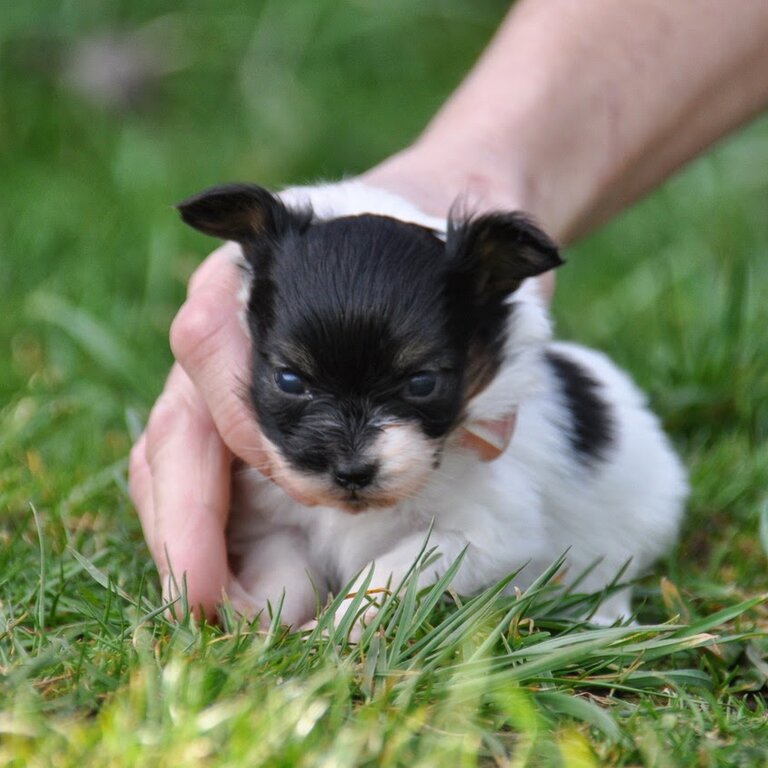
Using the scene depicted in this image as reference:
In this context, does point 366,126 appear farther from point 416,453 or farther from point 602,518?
point 416,453

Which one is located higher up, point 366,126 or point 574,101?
point 574,101

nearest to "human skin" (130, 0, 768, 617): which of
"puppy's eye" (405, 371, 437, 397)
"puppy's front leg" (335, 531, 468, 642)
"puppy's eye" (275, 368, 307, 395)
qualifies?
"puppy's eye" (275, 368, 307, 395)

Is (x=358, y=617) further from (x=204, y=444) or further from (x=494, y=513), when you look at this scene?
(x=204, y=444)

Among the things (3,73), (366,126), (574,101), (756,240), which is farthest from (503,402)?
(3,73)

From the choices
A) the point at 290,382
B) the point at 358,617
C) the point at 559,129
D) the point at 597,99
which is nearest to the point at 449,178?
the point at 559,129

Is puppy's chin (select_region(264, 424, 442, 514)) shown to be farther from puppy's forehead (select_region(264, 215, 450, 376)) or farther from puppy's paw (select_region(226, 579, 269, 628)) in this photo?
puppy's paw (select_region(226, 579, 269, 628))

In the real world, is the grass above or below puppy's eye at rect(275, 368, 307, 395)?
below

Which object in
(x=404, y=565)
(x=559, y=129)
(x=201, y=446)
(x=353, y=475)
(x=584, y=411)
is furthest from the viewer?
(x=559, y=129)
